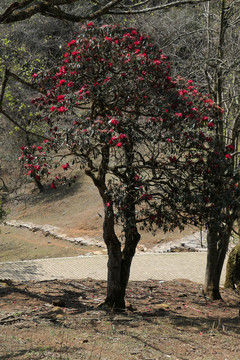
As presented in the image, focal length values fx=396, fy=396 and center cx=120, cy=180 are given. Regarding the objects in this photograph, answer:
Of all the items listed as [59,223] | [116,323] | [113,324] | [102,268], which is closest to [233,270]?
[102,268]

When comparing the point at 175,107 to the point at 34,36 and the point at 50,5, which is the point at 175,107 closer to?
the point at 50,5

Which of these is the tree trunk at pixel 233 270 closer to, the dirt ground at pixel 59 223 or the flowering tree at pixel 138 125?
the flowering tree at pixel 138 125

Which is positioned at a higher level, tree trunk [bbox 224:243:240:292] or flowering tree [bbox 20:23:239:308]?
flowering tree [bbox 20:23:239:308]

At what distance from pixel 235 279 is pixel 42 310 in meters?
5.48

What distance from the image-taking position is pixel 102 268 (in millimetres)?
12148

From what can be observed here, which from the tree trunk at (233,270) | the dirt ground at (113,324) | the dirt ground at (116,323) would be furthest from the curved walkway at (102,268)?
the dirt ground at (113,324)

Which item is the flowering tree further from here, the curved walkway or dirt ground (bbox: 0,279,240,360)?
the curved walkway

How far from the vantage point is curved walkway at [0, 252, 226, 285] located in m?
11.4

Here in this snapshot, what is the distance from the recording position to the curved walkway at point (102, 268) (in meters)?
11.4

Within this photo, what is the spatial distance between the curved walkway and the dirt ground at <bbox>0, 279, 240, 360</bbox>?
5.70 feet

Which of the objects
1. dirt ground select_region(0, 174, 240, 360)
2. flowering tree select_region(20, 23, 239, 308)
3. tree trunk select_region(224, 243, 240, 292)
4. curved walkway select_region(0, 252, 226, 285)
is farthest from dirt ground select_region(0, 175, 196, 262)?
flowering tree select_region(20, 23, 239, 308)

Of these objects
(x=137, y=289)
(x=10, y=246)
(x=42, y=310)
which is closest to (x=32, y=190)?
(x=10, y=246)

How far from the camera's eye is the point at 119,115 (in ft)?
19.4

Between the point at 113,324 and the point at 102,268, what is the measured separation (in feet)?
20.1
